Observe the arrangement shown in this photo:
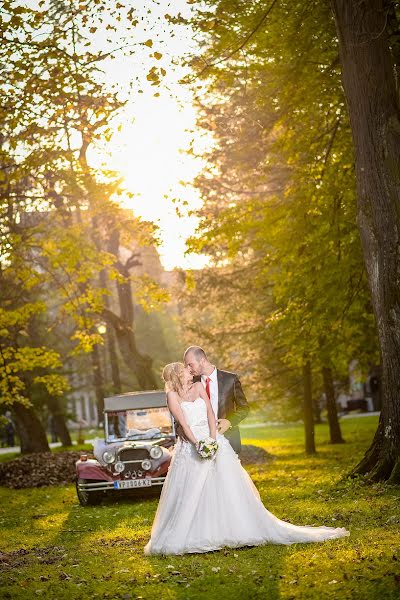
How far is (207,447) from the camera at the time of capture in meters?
9.53

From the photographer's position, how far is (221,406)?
9.98 meters

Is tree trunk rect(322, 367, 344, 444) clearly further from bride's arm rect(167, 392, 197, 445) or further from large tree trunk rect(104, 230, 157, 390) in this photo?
bride's arm rect(167, 392, 197, 445)

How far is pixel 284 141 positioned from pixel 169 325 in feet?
160

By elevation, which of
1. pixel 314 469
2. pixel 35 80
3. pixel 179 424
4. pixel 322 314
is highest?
pixel 35 80

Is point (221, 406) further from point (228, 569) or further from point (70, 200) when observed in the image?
point (70, 200)

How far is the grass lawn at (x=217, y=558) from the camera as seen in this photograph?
745 centimetres

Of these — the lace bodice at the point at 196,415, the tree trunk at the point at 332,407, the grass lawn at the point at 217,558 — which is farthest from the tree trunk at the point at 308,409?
the lace bodice at the point at 196,415

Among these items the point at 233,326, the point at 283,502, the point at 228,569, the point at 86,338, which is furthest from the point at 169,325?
the point at 228,569

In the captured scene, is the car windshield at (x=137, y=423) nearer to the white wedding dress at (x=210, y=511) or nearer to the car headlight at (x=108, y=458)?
the car headlight at (x=108, y=458)

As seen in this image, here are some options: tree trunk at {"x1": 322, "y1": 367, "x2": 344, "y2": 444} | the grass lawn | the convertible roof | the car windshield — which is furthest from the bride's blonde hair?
tree trunk at {"x1": 322, "y1": 367, "x2": 344, "y2": 444}

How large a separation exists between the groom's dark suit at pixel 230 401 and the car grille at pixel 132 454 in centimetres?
656

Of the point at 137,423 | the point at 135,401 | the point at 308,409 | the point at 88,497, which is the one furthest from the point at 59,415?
the point at 88,497

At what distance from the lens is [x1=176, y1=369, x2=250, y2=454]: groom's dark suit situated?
32.7ft

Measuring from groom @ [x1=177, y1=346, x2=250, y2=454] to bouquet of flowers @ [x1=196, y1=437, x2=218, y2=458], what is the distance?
11.9 inches
